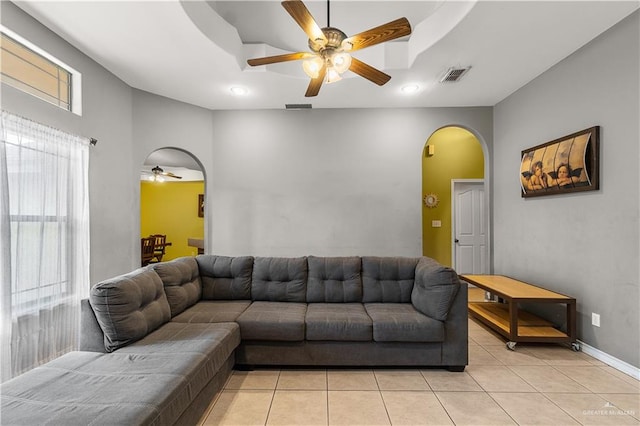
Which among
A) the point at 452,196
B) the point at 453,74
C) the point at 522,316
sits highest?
the point at 453,74

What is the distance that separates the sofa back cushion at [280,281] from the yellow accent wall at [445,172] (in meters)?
3.46

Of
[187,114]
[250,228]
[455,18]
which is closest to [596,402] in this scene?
[455,18]

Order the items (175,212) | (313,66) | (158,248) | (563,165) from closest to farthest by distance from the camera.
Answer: (313,66)
(563,165)
(158,248)
(175,212)

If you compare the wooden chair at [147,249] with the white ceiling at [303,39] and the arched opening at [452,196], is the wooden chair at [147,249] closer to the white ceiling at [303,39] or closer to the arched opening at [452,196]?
the white ceiling at [303,39]

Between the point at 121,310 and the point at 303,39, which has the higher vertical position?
the point at 303,39

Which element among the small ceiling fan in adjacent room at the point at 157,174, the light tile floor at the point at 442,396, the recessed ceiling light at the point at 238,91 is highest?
the recessed ceiling light at the point at 238,91

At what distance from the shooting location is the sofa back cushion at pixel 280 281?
3074mm

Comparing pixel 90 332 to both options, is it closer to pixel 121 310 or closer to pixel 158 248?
pixel 121 310

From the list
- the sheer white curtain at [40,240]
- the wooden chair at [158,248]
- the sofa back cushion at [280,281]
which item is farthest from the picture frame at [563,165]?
the wooden chair at [158,248]

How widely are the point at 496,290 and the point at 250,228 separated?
3302mm

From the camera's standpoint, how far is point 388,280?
3080mm

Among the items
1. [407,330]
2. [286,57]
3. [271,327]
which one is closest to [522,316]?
[407,330]

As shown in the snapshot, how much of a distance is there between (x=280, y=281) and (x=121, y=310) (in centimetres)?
146

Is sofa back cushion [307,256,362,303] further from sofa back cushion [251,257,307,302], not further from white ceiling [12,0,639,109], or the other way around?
white ceiling [12,0,639,109]
